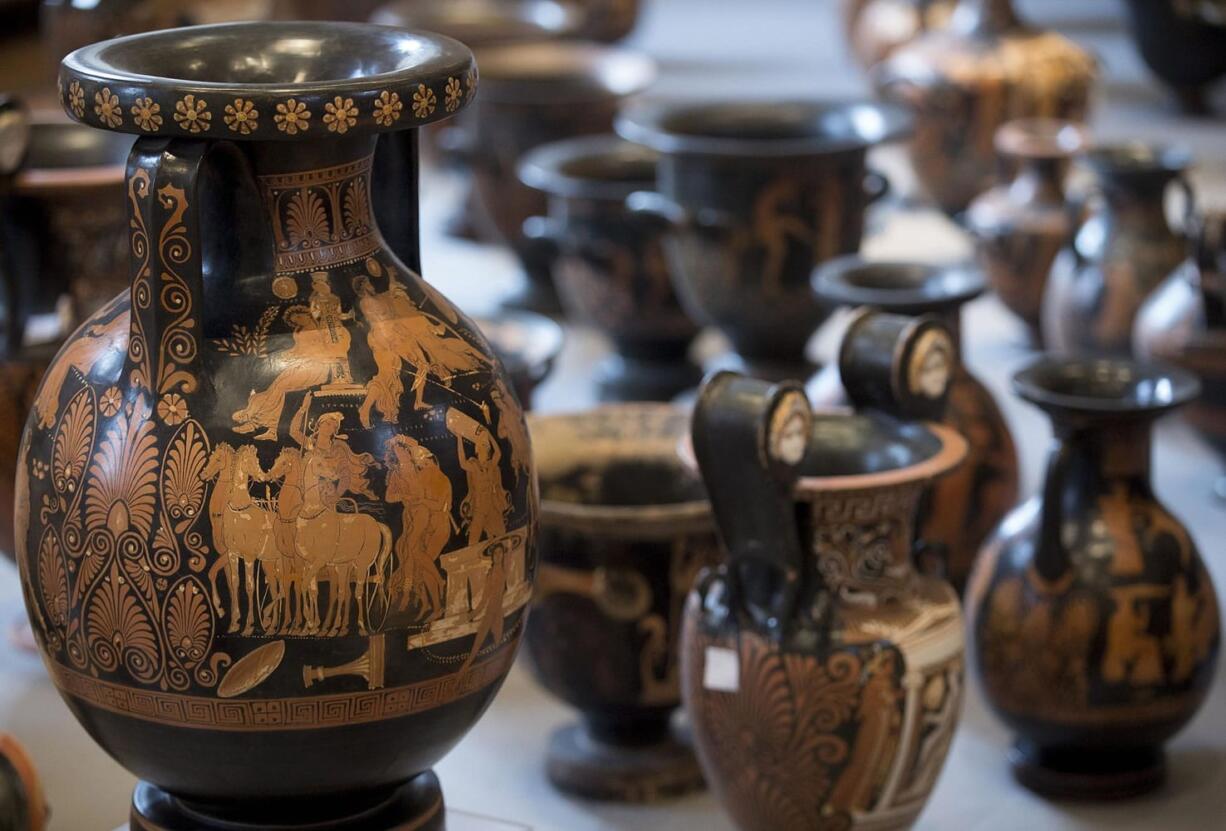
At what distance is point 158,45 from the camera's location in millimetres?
1732

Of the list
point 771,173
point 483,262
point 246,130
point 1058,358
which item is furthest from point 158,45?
point 483,262

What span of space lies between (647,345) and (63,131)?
165 centimetres

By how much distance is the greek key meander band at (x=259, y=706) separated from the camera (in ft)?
5.34

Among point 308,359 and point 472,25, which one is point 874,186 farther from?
point 308,359

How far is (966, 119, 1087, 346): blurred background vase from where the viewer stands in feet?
14.1

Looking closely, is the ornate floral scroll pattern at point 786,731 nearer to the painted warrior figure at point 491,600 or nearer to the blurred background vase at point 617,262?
the painted warrior figure at point 491,600

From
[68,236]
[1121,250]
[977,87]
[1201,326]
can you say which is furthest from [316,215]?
[977,87]

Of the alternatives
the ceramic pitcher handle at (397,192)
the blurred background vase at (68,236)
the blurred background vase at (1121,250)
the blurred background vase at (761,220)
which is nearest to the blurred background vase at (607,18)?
the blurred background vase at (761,220)

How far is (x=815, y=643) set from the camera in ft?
7.14

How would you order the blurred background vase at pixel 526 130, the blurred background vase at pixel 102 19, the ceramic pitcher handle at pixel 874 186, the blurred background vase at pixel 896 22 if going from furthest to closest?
the blurred background vase at pixel 896 22 → the blurred background vase at pixel 526 130 → the ceramic pitcher handle at pixel 874 186 → the blurred background vase at pixel 102 19

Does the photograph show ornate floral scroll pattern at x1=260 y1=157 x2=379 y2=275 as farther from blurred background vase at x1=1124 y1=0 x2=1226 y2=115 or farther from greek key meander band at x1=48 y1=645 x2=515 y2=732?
blurred background vase at x1=1124 y1=0 x2=1226 y2=115

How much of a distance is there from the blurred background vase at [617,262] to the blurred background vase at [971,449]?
35.3 inches

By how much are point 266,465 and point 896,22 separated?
5287 mm

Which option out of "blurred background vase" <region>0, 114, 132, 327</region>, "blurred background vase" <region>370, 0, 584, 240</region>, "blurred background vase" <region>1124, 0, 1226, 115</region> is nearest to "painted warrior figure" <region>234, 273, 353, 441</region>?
"blurred background vase" <region>0, 114, 132, 327</region>
